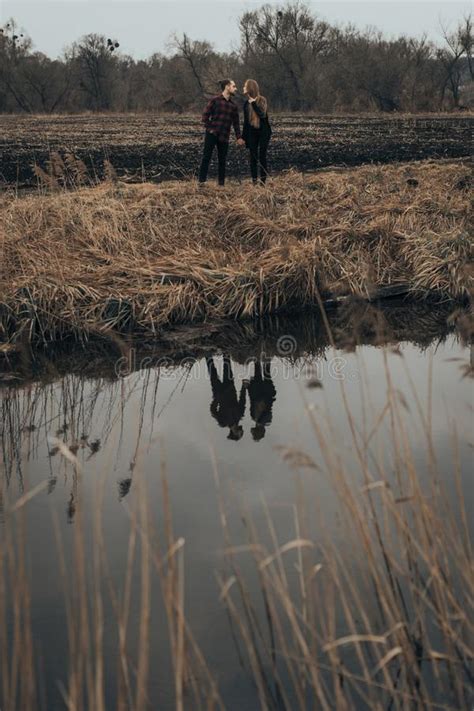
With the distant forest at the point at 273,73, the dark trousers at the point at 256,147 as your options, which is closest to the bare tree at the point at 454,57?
the distant forest at the point at 273,73

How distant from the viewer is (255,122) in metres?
12.9

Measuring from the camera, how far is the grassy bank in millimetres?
8383

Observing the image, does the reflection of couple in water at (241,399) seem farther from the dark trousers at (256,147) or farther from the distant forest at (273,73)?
the distant forest at (273,73)

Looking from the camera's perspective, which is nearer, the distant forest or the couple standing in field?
the couple standing in field

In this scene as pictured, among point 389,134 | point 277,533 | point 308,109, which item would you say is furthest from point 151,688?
point 308,109

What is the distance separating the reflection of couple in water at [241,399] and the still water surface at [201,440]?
2 cm

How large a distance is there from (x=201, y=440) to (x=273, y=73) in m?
50.1

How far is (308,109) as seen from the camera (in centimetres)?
4825

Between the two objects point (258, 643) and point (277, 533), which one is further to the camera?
point (277, 533)

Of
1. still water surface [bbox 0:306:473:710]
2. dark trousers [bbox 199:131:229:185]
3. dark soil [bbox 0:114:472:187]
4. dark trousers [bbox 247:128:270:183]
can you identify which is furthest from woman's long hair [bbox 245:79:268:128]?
still water surface [bbox 0:306:473:710]

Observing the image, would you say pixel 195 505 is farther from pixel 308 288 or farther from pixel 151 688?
pixel 308 288

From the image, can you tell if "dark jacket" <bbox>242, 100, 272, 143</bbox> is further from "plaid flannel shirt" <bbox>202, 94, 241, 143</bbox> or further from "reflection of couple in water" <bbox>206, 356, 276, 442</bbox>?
"reflection of couple in water" <bbox>206, 356, 276, 442</bbox>

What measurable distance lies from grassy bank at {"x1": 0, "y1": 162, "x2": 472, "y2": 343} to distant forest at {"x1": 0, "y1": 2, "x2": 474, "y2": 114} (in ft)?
114

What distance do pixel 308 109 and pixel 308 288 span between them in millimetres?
41134
